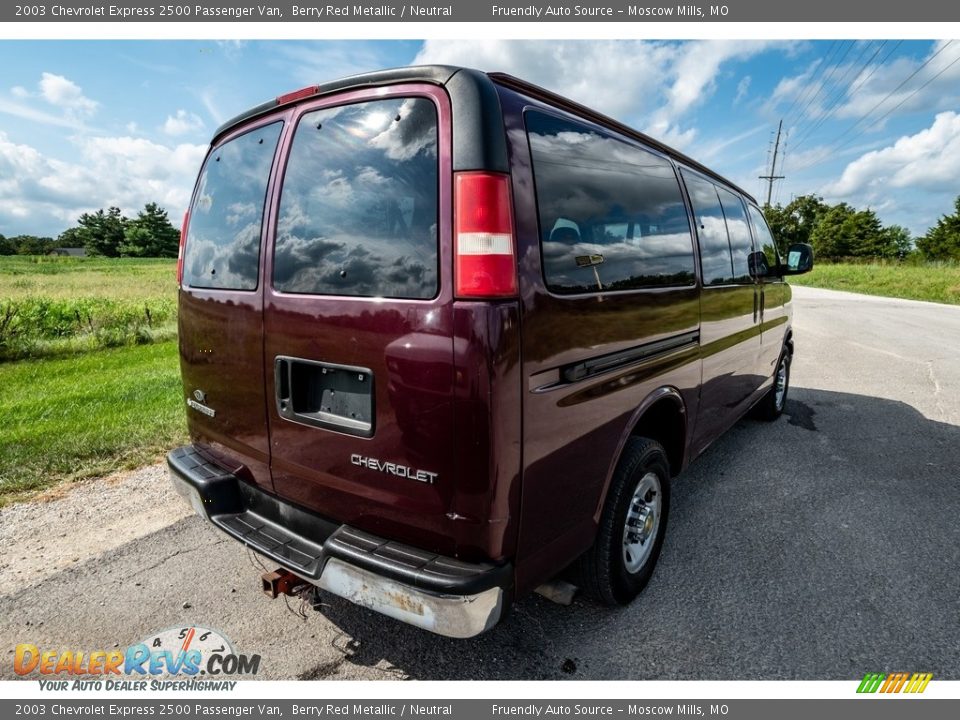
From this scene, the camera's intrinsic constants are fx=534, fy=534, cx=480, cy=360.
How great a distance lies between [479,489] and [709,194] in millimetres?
2782

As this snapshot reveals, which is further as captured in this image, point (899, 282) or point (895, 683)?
point (899, 282)

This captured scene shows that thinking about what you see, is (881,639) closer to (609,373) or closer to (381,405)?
(609,373)

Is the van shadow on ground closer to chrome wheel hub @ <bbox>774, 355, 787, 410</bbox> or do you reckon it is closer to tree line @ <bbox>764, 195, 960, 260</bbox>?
chrome wheel hub @ <bbox>774, 355, 787, 410</bbox>

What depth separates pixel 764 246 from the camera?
4.78m

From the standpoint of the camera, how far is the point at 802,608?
8.54 feet

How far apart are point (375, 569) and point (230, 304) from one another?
1.35 metres

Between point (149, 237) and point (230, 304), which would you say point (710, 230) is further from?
point (149, 237)

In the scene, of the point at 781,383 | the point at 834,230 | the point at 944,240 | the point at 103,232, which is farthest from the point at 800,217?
the point at 103,232

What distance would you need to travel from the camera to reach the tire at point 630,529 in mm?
2402

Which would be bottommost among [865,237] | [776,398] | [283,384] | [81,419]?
[81,419]

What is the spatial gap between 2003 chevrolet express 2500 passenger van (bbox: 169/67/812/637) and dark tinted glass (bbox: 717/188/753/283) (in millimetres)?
1176

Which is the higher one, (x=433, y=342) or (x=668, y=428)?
(x=433, y=342)

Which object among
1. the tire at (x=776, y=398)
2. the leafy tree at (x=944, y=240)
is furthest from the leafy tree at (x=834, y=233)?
the tire at (x=776, y=398)
